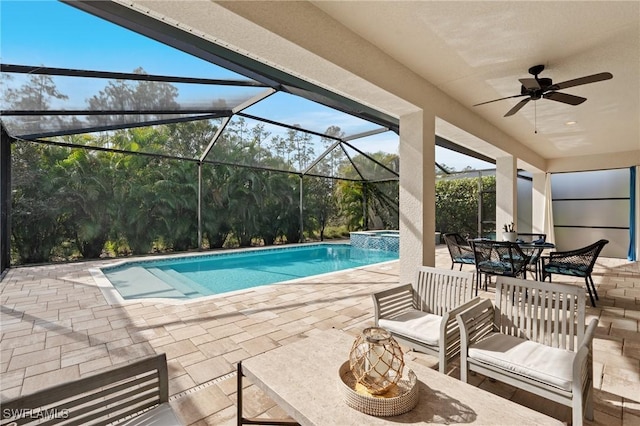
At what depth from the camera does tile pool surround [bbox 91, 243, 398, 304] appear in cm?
545

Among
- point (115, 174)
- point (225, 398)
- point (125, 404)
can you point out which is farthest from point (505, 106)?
point (115, 174)

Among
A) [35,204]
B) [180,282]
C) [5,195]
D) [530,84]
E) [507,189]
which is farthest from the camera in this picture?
[35,204]

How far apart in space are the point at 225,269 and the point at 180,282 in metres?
1.64

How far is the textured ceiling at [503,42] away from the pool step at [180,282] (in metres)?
4.80

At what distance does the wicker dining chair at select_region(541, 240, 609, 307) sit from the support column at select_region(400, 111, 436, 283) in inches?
82.9

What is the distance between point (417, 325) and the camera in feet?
8.38

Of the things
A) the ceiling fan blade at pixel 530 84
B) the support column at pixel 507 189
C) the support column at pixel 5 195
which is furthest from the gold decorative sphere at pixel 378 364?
the support column at pixel 5 195

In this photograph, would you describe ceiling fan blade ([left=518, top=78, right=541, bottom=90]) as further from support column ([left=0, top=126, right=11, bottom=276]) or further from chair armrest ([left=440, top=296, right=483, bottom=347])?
support column ([left=0, top=126, right=11, bottom=276])

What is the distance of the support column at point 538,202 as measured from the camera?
989 cm

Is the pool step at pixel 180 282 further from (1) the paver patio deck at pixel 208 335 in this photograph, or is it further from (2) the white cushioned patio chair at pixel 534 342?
(2) the white cushioned patio chair at pixel 534 342

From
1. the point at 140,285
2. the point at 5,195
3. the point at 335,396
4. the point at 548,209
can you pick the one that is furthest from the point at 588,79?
the point at 5,195

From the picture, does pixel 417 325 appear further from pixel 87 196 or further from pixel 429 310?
pixel 87 196

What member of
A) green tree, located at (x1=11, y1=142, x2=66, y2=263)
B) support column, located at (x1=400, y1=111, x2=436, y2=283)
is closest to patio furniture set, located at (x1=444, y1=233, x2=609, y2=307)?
support column, located at (x1=400, y1=111, x2=436, y2=283)

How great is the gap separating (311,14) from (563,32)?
7.86 feet
